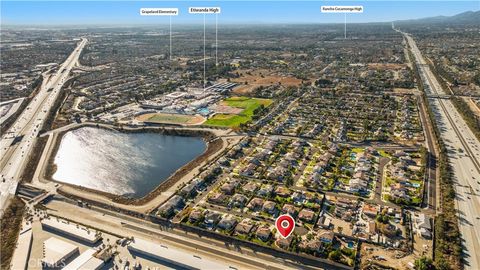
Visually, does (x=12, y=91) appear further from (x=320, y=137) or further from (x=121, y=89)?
(x=320, y=137)

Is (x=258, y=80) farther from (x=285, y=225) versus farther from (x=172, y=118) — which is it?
(x=285, y=225)

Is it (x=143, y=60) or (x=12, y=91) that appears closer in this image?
(x=12, y=91)

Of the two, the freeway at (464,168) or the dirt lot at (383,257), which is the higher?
the freeway at (464,168)

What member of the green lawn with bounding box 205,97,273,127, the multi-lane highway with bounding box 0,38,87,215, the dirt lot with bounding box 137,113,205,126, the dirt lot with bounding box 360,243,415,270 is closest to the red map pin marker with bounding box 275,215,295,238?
the dirt lot with bounding box 360,243,415,270

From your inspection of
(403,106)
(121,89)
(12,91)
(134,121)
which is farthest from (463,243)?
(12,91)

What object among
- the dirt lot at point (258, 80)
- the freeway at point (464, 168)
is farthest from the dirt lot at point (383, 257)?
the dirt lot at point (258, 80)

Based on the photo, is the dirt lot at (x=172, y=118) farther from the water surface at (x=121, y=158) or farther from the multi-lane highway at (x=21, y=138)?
the multi-lane highway at (x=21, y=138)
